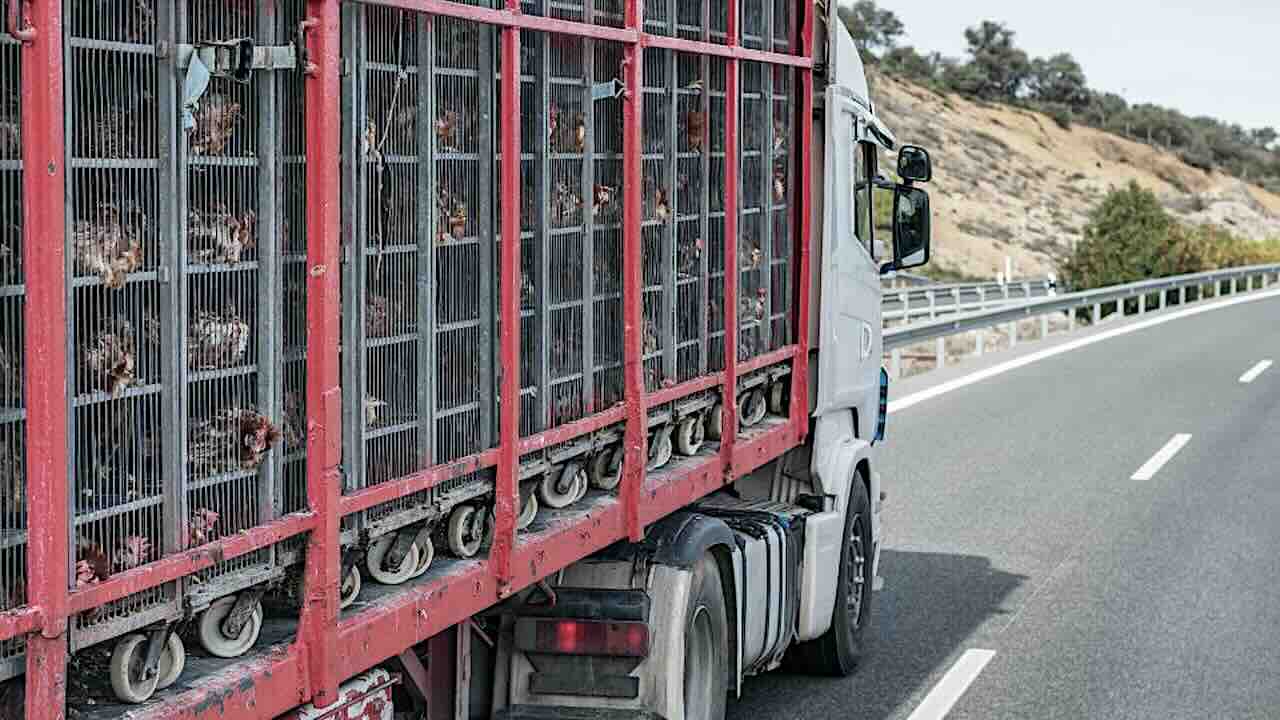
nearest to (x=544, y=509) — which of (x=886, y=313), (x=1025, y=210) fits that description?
(x=886, y=313)

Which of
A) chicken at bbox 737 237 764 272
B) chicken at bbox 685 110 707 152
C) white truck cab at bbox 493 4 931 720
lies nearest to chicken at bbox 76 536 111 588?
white truck cab at bbox 493 4 931 720

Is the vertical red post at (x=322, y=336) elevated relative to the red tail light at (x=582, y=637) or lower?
elevated

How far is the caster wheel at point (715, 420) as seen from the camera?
738cm

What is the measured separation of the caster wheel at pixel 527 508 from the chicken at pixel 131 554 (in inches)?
73.9

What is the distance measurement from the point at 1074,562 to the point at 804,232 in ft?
14.0

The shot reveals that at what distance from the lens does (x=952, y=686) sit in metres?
8.73

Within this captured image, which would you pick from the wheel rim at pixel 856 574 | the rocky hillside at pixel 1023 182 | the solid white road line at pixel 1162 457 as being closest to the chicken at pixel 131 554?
the wheel rim at pixel 856 574

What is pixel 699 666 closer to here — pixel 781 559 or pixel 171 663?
pixel 781 559

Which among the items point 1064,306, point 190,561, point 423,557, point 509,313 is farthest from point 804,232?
point 1064,306

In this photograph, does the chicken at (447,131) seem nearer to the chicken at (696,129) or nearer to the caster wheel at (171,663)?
the caster wheel at (171,663)

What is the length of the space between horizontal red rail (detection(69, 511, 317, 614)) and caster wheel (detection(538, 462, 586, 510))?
1638 mm

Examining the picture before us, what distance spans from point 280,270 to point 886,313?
1343 inches

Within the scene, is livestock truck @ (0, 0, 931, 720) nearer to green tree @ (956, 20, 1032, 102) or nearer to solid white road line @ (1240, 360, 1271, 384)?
solid white road line @ (1240, 360, 1271, 384)

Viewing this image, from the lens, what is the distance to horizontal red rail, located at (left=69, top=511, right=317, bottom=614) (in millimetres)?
3480
